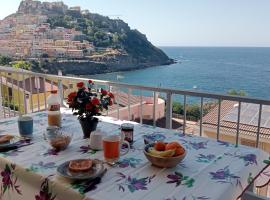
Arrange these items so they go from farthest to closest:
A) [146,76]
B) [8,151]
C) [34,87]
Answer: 1. [146,76]
2. [34,87]
3. [8,151]

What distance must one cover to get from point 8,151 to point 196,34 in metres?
27.8

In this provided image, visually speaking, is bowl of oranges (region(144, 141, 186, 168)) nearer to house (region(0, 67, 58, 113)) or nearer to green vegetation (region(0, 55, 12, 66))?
house (region(0, 67, 58, 113))

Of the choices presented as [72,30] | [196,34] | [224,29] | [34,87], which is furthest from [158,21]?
[34,87]

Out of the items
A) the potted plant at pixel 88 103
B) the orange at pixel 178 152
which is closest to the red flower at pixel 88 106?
the potted plant at pixel 88 103

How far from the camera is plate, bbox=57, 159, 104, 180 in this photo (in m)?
1.08

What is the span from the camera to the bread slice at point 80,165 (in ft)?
3.68

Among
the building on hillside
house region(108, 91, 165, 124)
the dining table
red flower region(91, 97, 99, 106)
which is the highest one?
red flower region(91, 97, 99, 106)

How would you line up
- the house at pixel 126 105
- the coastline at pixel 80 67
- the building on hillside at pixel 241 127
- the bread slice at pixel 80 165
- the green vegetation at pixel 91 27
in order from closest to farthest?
the bread slice at pixel 80 165
the house at pixel 126 105
the building on hillside at pixel 241 127
the coastline at pixel 80 67
the green vegetation at pixel 91 27

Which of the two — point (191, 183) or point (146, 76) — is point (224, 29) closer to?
point (146, 76)

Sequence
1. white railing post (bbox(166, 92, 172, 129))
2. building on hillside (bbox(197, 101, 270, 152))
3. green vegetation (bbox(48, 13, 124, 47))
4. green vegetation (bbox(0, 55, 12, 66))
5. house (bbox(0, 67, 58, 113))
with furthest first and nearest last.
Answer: green vegetation (bbox(48, 13, 124, 47)) → green vegetation (bbox(0, 55, 12, 66)) → building on hillside (bbox(197, 101, 270, 152)) → house (bbox(0, 67, 58, 113)) → white railing post (bbox(166, 92, 172, 129))

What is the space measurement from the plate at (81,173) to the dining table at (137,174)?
2 cm

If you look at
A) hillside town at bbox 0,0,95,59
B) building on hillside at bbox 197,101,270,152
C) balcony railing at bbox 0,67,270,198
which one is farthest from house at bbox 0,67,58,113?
hillside town at bbox 0,0,95,59

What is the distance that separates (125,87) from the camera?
2.92 metres

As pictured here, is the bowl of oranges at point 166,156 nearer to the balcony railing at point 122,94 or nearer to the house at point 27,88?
the balcony railing at point 122,94
